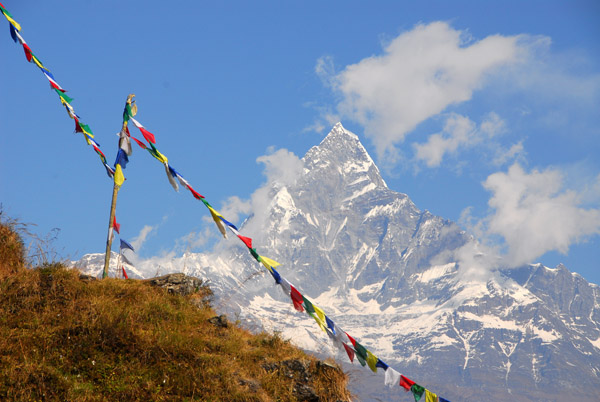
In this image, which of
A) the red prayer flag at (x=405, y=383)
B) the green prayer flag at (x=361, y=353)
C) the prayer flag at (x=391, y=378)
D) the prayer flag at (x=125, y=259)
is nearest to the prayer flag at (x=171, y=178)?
the prayer flag at (x=125, y=259)

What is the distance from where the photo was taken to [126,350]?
1230 centimetres

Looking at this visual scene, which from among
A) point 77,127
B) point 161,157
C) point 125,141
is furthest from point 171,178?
point 77,127

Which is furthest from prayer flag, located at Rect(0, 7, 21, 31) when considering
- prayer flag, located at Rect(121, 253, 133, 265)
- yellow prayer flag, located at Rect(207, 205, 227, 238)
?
yellow prayer flag, located at Rect(207, 205, 227, 238)

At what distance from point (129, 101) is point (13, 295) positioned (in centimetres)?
646

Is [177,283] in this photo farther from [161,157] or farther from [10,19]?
[10,19]

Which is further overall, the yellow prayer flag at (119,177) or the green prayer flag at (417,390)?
the yellow prayer flag at (119,177)

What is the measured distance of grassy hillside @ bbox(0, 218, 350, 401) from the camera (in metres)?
11.3

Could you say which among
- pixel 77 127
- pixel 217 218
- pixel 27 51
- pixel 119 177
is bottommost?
pixel 217 218

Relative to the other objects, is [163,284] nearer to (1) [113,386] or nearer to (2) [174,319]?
(2) [174,319]

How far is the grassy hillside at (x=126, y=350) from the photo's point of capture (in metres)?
11.3

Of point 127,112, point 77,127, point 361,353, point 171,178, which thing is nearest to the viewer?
point 361,353

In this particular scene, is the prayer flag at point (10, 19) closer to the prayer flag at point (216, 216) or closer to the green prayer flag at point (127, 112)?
the green prayer flag at point (127, 112)

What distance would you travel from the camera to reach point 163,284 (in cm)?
1570

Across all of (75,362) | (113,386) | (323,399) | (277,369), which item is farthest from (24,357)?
(323,399)
